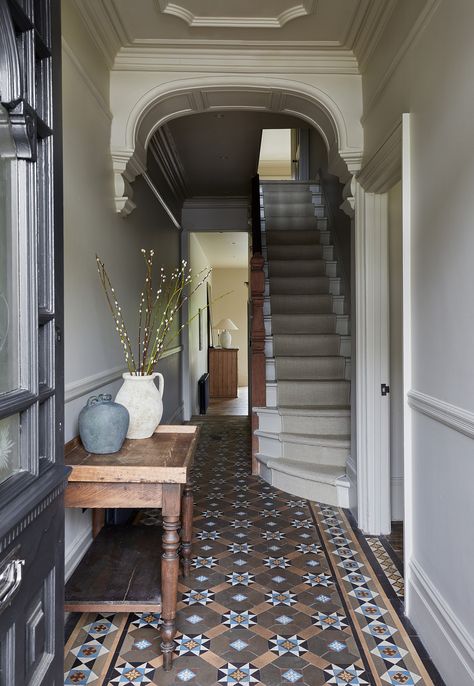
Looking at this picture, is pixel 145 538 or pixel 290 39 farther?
pixel 290 39

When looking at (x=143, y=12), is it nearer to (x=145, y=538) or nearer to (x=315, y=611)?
(x=145, y=538)

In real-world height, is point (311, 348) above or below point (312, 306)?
below

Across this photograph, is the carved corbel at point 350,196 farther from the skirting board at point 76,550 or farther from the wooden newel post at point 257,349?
the skirting board at point 76,550

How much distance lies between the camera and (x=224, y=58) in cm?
277

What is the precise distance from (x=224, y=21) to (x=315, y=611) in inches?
112

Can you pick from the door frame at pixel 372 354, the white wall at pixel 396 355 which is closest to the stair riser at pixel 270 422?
the white wall at pixel 396 355

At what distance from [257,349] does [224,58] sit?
2.25 m

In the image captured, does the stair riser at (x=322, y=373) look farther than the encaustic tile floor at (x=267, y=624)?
Yes

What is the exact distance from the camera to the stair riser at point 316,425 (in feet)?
13.0

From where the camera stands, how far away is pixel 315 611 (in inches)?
84.3

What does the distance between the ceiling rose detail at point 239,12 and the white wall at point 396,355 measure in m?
1.18

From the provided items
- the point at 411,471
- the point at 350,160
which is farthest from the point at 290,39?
the point at 411,471

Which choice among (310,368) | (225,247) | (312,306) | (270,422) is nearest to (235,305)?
(225,247)

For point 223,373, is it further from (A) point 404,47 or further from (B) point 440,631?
(B) point 440,631
